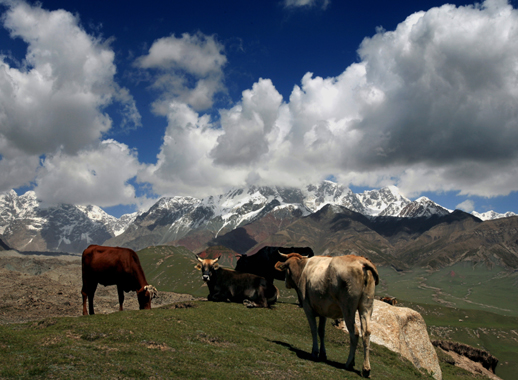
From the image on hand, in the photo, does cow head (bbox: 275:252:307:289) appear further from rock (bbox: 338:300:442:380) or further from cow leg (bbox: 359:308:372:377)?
rock (bbox: 338:300:442:380)

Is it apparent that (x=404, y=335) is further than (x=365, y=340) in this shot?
Yes

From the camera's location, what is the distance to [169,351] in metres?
12.8

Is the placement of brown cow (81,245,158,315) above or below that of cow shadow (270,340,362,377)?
above

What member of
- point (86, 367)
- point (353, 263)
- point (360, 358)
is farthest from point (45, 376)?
point (360, 358)

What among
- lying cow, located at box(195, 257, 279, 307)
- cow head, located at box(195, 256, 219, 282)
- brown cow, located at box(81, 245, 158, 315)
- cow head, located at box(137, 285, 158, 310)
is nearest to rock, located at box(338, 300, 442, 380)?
lying cow, located at box(195, 257, 279, 307)

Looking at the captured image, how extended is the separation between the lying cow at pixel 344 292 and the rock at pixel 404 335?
32.9 feet

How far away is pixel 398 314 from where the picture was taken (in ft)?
82.4

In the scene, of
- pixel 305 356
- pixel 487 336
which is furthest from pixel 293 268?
pixel 487 336

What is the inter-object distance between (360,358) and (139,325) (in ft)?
38.2

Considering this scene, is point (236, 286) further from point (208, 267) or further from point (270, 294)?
point (208, 267)

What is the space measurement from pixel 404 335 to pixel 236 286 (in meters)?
13.2

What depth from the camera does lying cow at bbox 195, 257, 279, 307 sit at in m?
26.6

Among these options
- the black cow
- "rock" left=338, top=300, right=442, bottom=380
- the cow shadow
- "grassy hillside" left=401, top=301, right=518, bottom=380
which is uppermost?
the black cow

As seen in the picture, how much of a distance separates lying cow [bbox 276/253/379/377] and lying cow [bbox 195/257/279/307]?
1181cm
